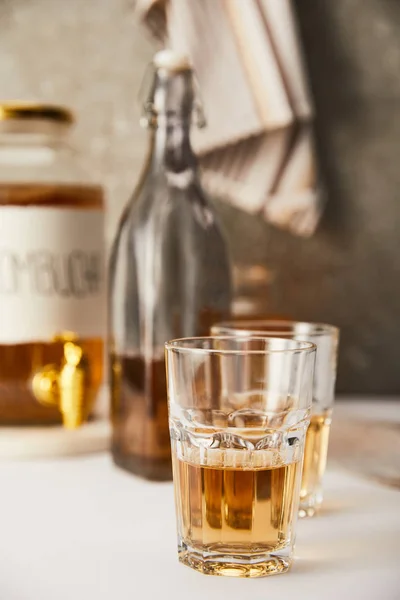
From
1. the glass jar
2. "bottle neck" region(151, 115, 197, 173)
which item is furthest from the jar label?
"bottle neck" region(151, 115, 197, 173)

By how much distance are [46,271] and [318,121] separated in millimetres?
403

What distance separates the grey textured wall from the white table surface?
376 mm

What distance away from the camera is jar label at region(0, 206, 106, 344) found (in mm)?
816

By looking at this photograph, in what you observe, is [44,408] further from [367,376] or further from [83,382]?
[367,376]

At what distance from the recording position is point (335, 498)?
651 mm

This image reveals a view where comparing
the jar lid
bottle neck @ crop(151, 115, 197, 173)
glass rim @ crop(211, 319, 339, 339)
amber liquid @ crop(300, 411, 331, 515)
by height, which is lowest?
amber liquid @ crop(300, 411, 331, 515)

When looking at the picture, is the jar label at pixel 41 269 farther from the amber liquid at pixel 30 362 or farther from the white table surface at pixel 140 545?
the white table surface at pixel 140 545

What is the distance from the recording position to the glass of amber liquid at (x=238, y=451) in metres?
0.50

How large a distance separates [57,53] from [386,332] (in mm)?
542

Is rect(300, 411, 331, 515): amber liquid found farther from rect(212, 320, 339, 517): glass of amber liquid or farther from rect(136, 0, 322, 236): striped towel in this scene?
rect(136, 0, 322, 236): striped towel

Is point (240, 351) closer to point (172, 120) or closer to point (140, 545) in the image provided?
point (140, 545)

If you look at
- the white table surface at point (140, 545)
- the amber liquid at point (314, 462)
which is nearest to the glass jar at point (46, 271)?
the white table surface at point (140, 545)

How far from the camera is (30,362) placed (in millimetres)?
863

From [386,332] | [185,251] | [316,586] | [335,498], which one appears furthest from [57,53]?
[316,586]
